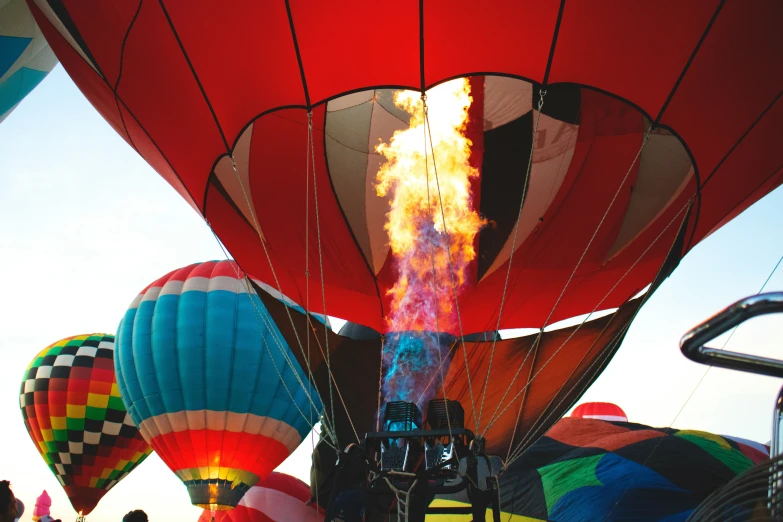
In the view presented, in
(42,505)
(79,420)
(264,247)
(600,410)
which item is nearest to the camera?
(264,247)

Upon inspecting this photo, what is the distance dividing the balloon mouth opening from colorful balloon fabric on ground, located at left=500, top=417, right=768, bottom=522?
430 cm

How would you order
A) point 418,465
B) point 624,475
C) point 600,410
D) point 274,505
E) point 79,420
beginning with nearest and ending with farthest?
point 418,465 → point 624,475 → point 274,505 → point 79,420 → point 600,410

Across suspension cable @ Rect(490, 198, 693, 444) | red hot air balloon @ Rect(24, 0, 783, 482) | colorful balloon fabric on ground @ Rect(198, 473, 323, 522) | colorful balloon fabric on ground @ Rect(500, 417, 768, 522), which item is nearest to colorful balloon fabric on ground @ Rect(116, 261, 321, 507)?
colorful balloon fabric on ground @ Rect(198, 473, 323, 522)

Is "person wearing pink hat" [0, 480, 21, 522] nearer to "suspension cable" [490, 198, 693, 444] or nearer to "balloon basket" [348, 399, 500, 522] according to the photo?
"balloon basket" [348, 399, 500, 522]

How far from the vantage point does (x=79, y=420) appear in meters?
10.7

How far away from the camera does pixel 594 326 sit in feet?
14.1

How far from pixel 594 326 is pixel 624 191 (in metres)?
0.87

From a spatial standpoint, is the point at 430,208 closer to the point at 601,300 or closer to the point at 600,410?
the point at 601,300

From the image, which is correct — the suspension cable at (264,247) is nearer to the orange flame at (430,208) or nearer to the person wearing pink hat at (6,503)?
the orange flame at (430,208)

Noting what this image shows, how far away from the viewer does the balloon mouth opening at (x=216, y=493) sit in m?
8.46

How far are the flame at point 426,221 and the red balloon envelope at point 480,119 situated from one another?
88 millimetres

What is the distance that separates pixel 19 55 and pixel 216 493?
5518mm

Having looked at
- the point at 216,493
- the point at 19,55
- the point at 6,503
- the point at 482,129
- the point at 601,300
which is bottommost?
the point at 6,503

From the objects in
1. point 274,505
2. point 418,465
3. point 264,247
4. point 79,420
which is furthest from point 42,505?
point 418,465
